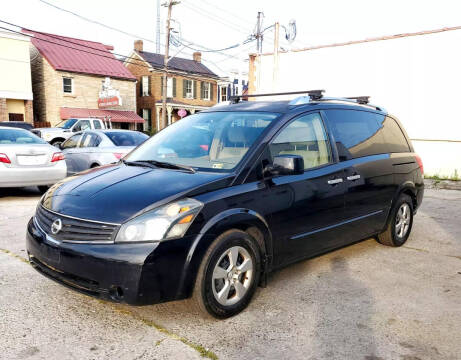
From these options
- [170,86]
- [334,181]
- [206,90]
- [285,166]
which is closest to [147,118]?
[170,86]

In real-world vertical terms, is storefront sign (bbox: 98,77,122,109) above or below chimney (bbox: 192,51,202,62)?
below

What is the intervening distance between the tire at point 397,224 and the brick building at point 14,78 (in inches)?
1010

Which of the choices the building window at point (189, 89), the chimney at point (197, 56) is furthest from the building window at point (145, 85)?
the chimney at point (197, 56)

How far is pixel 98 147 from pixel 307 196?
6.69 meters

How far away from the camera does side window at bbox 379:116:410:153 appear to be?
511cm

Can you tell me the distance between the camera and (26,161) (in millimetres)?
7949

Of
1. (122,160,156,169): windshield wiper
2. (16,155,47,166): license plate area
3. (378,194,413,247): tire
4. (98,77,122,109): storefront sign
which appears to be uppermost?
(98,77,122,109): storefront sign

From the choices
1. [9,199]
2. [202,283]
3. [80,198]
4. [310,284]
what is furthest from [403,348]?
[9,199]

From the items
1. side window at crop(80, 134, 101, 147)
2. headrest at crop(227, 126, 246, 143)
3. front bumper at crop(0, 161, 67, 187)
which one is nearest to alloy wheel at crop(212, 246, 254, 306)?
headrest at crop(227, 126, 246, 143)

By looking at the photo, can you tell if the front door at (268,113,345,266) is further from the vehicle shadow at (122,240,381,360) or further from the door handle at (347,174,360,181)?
the vehicle shadow at (122,240,381,360)

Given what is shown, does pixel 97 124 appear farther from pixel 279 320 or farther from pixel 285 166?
pixel 279 320

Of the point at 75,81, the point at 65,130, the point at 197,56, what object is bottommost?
the point at 65,130

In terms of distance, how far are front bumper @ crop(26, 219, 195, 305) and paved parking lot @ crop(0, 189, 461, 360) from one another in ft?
1.10

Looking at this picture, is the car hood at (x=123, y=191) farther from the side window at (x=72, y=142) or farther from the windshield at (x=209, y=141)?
the side window at (x=72, y=142)
